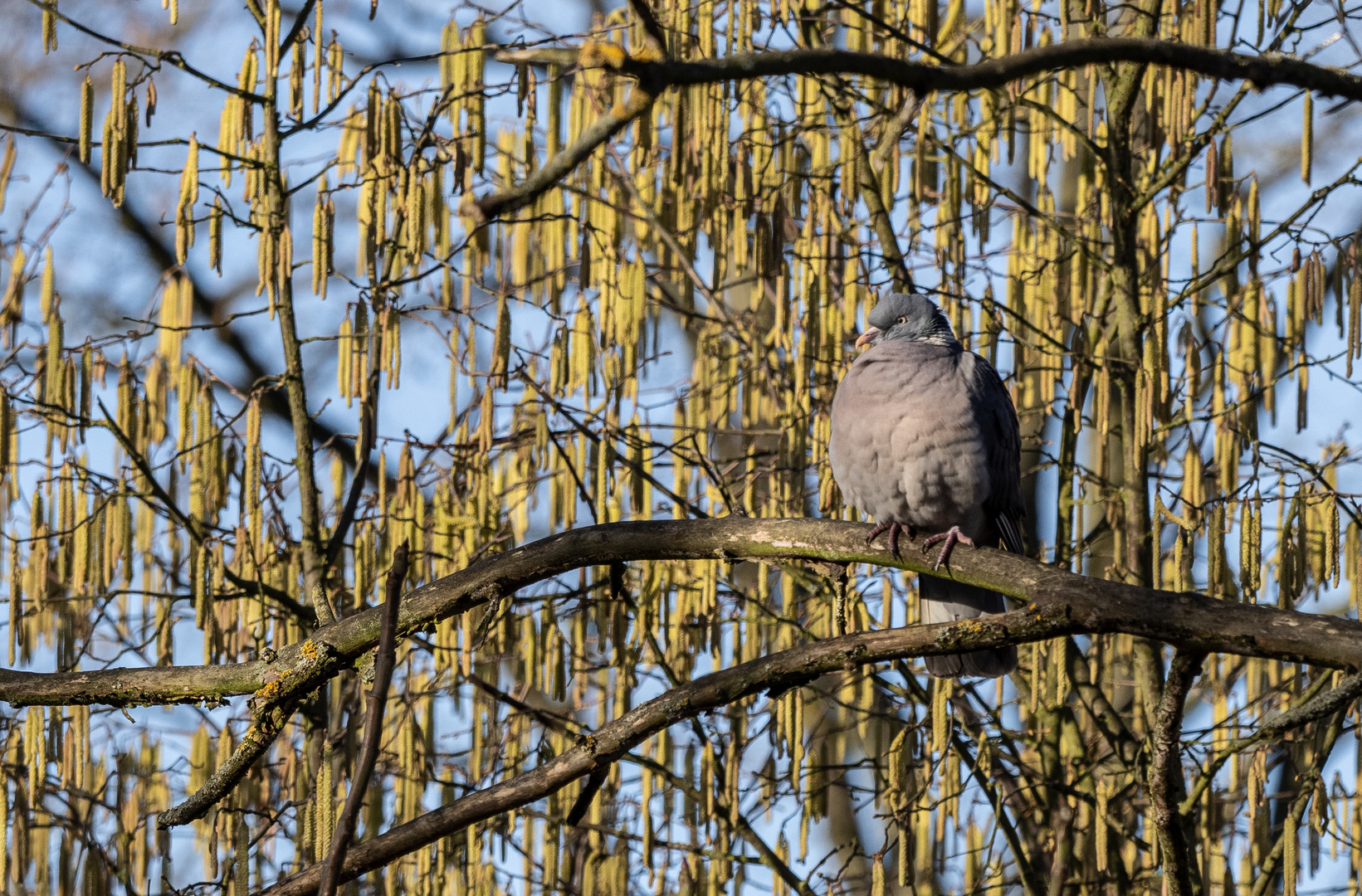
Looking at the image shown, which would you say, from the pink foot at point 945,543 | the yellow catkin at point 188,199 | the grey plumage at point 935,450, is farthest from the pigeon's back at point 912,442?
the yellow catkin at point 188,199

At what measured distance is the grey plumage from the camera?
3.83 meters

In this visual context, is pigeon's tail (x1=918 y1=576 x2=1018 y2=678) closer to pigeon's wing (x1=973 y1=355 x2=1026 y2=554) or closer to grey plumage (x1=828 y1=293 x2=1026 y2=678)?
grey plumage (x1=828 y1=293 x2=1026 y2=678)

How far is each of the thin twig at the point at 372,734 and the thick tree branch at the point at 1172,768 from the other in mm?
1288

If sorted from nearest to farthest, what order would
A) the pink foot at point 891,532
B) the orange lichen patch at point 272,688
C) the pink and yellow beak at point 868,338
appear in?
1. the orange lichen patch at point 272,688
2. the pink foot at point 891,532
3. the pink and yellow beak at point 868,338

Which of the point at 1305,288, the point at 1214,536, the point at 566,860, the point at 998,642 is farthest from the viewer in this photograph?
the point at 566,860

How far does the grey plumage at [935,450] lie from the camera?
12.6 feet

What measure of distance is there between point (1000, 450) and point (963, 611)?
1.58 feet

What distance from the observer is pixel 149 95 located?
398 cm

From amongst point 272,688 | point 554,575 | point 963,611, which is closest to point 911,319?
point 963,611

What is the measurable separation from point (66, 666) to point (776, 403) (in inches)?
98.5

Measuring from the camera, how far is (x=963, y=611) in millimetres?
4070

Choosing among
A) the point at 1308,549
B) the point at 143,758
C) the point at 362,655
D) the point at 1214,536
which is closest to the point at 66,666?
the point at 143,758

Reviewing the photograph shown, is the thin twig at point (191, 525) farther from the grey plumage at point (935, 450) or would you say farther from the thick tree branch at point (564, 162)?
the thick tree branch at point (564, 162)

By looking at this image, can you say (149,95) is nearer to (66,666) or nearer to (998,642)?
(66,666)
